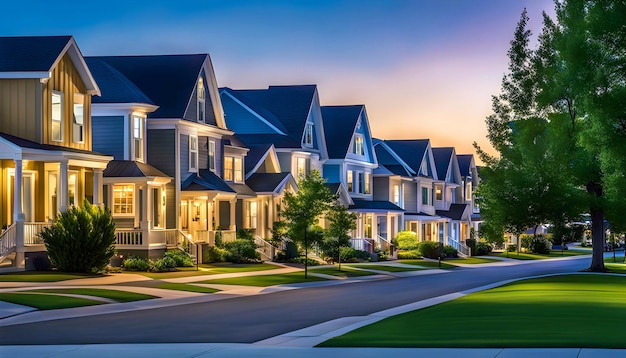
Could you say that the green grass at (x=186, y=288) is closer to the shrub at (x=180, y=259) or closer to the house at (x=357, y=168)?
the shrub at (x=180, y=259)

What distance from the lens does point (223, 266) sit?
53094 mm

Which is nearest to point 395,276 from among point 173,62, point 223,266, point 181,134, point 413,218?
point 223,266

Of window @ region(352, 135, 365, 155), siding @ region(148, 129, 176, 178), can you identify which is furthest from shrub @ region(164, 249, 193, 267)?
window @ region(352, 135, 365, 155)

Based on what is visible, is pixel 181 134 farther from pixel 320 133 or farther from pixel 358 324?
pixel 358 324

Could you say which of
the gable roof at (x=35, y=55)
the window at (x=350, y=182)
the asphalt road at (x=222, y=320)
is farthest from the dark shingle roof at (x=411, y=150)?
the asphalt road at (x=222, y=320)

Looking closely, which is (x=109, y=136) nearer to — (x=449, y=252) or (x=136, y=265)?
(x=136, y=265)

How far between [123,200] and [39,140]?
34.0 ft

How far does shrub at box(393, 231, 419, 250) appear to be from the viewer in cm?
8175

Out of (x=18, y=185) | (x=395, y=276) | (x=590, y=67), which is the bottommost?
(x=395, y=276)

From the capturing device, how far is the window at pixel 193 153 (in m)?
58.1

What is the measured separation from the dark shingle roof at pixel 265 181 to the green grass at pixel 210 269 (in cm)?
1023

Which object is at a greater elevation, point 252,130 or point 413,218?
point 252,130

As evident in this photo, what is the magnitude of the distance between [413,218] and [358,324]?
70769 mm

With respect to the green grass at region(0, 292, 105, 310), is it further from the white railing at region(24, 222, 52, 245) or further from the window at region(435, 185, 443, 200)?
the window at region(435, 185, 443, 200)
